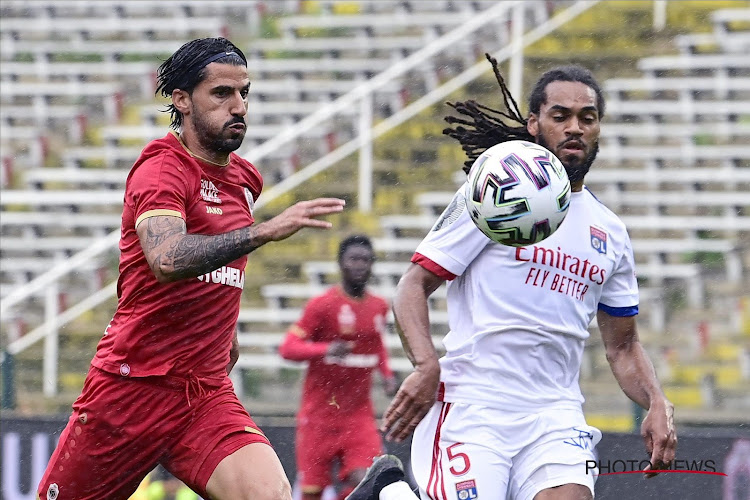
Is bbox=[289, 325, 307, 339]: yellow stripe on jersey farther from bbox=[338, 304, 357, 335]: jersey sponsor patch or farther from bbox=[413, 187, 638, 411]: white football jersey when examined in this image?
bbox=[413, 187, 638, 411]: white football jersey

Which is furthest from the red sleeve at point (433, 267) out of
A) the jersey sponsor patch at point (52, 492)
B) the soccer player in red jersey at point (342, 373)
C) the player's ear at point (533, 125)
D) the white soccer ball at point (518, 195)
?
the soccer player in red jersey at point (342, 373)

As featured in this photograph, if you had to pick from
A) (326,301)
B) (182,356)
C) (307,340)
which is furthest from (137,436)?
(326,301)

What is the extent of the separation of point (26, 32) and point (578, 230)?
1348 cm

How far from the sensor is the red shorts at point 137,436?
489 cm

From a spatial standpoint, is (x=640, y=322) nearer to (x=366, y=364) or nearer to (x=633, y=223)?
(x=633, y=223)

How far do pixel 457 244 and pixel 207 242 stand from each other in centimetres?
102

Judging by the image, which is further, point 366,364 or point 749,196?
point 749,196

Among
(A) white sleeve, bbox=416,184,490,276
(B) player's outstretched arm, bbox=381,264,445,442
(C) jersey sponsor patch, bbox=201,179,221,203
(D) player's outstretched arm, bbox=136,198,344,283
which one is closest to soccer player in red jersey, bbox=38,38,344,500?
(C) jersey sponsor patch, bbox=201,179,221,203

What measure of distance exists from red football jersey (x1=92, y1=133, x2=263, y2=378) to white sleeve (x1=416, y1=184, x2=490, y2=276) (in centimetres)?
77

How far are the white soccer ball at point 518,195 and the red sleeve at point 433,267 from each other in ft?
1.00

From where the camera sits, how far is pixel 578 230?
5.02m

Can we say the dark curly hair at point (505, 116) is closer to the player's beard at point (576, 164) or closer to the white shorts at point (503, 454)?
the player's beard at point (576, 164)

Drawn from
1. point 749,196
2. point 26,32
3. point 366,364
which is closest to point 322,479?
point 366,364

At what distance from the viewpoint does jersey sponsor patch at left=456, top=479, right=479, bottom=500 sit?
185 inches
